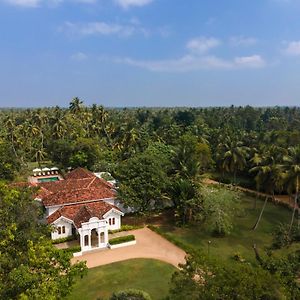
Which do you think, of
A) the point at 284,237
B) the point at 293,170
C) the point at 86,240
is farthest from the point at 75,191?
the point at 293,170

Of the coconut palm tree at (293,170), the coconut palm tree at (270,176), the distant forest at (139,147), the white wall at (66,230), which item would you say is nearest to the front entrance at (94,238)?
the white wall at (66,230)

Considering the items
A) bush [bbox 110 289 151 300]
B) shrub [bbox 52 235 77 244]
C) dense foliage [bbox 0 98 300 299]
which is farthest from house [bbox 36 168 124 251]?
bush [bbox 110 289 151 300]

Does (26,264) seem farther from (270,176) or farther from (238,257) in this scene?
(270,176)

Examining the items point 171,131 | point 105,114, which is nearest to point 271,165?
point 171,131

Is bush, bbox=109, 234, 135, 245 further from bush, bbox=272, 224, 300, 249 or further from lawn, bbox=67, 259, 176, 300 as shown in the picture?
bush, bbox=272, 224, 300, 249

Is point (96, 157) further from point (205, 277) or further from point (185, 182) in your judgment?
point (205, 277)

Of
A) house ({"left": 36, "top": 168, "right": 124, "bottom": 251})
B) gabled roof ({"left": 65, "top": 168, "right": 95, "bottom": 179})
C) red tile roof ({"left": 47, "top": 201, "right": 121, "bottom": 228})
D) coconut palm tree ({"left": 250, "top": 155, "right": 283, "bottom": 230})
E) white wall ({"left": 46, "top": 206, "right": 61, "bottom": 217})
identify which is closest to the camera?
house ({"left": 36, "top": 168, "right": 124, "bottom": 251})
